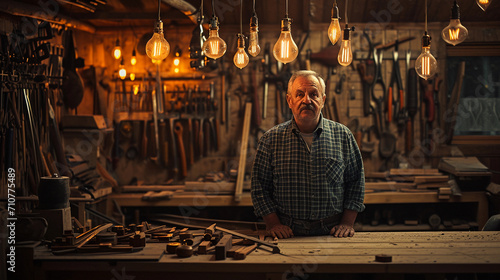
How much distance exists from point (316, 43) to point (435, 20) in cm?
145

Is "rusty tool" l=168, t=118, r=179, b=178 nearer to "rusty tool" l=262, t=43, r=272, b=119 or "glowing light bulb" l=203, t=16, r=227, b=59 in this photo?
"rusty tool" l=262, t=43, r=272, b=119

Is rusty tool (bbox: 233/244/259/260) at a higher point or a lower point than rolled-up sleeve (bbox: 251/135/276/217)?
lower

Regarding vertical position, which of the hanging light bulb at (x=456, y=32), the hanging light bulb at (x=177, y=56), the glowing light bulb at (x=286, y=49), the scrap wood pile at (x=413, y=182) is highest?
the hanging light bulb at (x=177, y=56)

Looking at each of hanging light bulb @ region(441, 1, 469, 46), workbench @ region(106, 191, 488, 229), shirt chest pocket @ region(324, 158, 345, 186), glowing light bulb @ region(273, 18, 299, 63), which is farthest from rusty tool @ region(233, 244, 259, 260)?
workbench @ region(106, 191, 488, 229)

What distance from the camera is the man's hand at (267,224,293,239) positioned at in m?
3.13

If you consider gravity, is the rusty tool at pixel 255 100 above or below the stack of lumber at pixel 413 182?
above

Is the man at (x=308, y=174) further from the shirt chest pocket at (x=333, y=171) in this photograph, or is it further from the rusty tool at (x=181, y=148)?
the rusty tool at (x=181, y=148)

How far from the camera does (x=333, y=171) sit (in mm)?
3285

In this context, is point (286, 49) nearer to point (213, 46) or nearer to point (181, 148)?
point (213, 46)

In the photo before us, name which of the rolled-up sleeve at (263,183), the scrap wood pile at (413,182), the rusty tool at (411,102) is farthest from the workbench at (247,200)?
the rolled-up sleeve at (263,183)

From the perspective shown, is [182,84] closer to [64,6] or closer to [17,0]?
[64,6]

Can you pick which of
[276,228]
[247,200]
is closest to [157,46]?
[276,228]

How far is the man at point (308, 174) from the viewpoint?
325cm

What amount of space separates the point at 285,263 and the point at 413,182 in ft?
11.2
